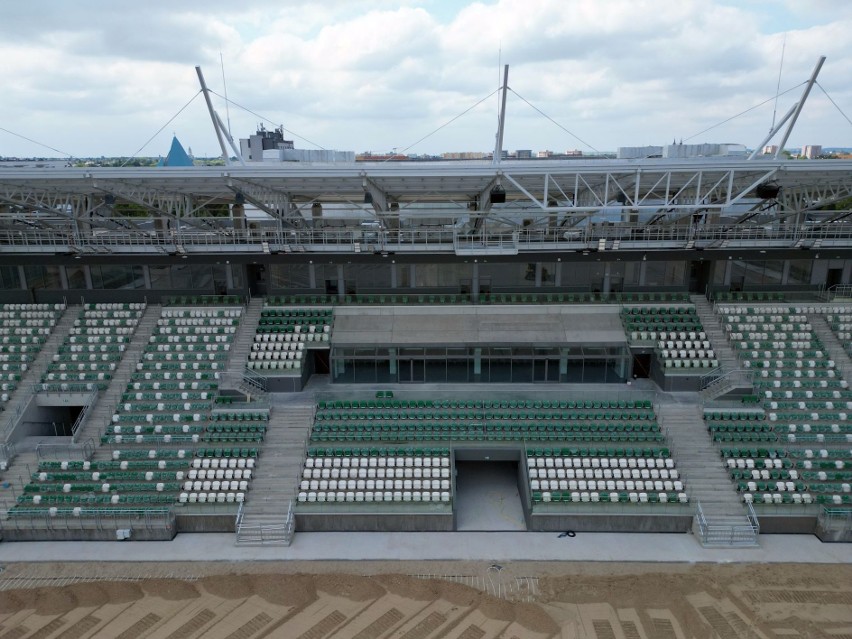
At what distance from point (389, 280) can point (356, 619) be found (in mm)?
21462

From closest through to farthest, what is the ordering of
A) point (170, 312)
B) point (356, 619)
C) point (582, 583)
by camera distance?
1. point (356, 619)
2. point (582, 583)
3. point (170, 312)

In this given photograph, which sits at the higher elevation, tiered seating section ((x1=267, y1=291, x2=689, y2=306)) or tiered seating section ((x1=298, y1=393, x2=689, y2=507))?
tiered seating section ((x1=267, y1=291, x2=689, y2=306))

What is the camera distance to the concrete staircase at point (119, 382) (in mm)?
26469

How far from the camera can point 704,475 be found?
2369 centimetres

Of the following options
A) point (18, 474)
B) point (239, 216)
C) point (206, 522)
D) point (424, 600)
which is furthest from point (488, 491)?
point (239, 216)

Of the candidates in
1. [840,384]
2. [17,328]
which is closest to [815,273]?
[840,384]

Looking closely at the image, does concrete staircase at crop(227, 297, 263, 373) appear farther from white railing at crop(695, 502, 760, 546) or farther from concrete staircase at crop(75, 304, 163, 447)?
white railing at crop(695, 502, 760, 546)

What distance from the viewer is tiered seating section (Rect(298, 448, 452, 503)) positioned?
22531 mm

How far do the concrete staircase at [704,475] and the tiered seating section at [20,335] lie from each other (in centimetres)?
3450

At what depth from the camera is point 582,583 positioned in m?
18.8

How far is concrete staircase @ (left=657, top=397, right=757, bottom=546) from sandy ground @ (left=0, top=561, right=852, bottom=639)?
1.62m

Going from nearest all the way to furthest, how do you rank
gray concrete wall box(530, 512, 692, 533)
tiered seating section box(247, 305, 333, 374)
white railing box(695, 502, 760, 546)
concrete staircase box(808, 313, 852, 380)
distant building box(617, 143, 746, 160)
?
1. white railing box(695, 502, 760, 546)
2. gray concrete wall box(530, 512, 692, 533)
3. concrete staircase box(808, 313, 852, 380)
4. tiered seating section box(247, 305, 333, 374)
5. distant building box(617, 143, 746, 160)

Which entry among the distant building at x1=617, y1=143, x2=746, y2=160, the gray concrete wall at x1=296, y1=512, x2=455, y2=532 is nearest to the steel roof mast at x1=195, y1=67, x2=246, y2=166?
the gray concrete wall at x1=296, y1=512, x2=455, y2=532

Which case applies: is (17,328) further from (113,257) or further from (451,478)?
(451,478)
